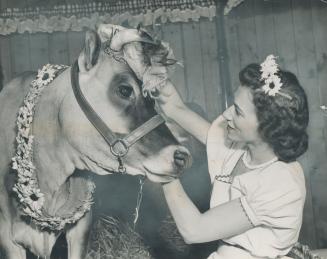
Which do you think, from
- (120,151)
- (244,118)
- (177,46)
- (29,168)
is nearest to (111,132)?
(120,151)

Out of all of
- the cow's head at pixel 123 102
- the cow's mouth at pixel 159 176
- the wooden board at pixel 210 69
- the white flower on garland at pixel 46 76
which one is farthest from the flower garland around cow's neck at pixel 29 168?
the wooden board at pixel 210 69

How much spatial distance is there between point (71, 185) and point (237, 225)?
0.90m

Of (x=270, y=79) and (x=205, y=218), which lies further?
(x=205, y=218)

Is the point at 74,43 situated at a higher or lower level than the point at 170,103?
higher

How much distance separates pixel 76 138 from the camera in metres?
3.18

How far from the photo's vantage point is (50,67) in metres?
3.50

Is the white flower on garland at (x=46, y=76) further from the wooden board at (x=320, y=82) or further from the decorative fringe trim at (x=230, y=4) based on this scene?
the wooden board at (x=320, y=82)

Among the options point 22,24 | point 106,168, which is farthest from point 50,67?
point 22,24

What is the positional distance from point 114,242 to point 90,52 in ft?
6.37

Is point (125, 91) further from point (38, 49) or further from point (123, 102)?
point (38, 49)

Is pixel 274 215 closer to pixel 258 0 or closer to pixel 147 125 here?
pixel 147 125

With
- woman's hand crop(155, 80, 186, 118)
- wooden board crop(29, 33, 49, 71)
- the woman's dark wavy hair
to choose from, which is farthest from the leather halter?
wooden board crop(29, 33, 49, 71)

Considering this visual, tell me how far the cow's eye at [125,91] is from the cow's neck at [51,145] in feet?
1.07

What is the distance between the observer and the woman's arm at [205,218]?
10.3 feet
